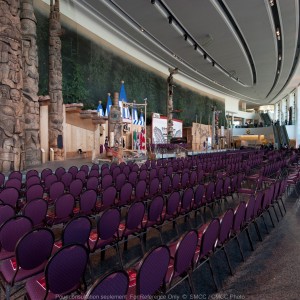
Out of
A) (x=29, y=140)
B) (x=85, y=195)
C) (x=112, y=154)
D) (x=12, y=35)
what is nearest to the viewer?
(x=85, y=195)

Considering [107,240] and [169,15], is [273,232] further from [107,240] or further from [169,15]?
[169,15]

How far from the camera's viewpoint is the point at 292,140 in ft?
88.6

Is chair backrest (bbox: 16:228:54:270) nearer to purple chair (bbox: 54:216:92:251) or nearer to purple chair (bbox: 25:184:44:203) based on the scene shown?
purple chair (bbox: 54:216:92:251)

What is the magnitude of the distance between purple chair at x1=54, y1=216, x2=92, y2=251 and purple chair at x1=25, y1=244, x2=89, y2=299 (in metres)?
0.45

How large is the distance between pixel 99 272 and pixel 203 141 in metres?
26.1

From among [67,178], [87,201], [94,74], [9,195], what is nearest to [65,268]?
[87,201]

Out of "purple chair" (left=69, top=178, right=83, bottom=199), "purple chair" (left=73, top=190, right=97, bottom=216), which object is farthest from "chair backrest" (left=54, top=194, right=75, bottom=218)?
"purple chair" (left=69, top=178, right=83, bottom=199)

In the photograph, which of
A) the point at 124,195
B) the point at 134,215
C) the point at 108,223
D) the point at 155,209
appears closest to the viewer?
the point at 108,223

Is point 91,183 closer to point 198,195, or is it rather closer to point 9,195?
point 9,195

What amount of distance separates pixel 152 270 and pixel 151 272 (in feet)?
0.06

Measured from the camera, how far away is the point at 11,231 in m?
2.61

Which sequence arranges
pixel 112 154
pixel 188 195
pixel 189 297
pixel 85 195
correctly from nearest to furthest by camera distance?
pixel 189 297 < pixel 85 195 < pixel 188 195 < pixel 112 154

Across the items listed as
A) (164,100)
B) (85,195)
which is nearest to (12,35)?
(85,195)

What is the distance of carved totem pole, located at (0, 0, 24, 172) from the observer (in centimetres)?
783
